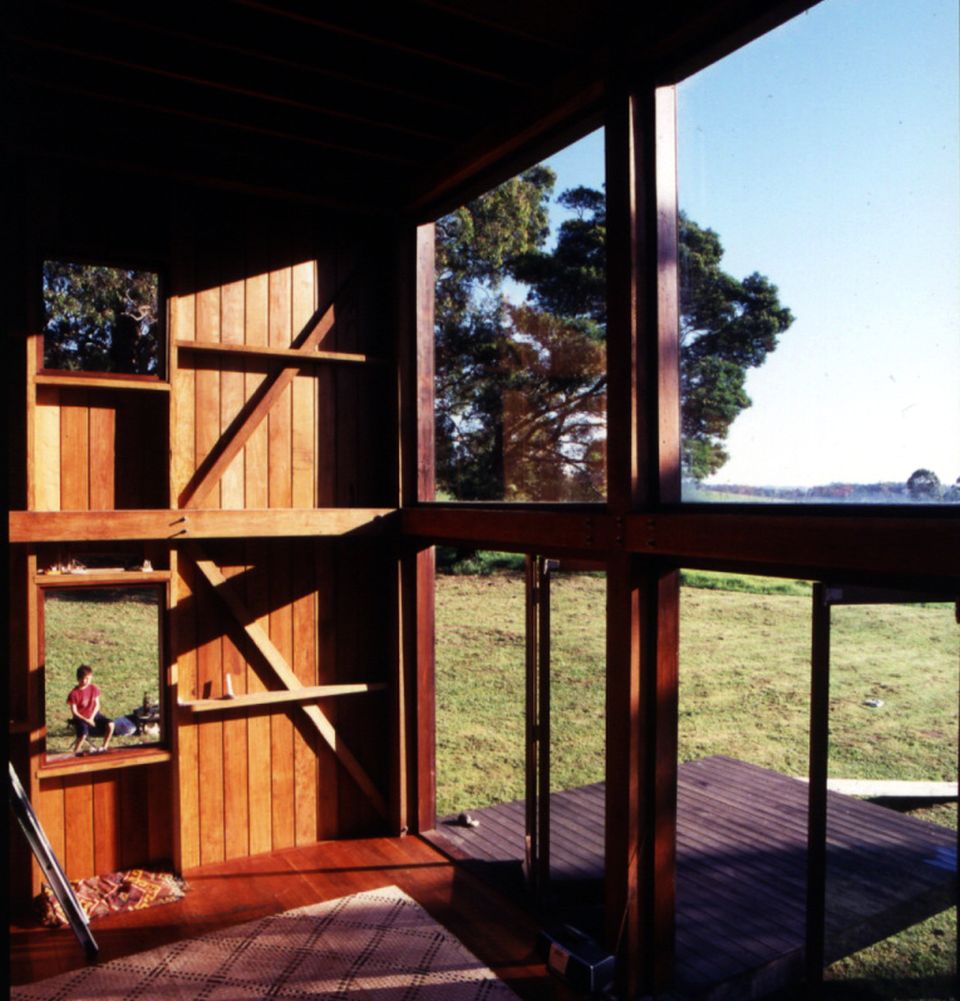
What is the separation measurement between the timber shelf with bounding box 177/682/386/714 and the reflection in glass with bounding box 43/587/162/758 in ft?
1.00

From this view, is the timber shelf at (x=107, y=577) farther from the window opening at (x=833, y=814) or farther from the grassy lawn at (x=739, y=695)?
the window opening at (x=833, y=814)

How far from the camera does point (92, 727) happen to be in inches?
212

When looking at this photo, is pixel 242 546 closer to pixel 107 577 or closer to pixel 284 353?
pixel 107 577

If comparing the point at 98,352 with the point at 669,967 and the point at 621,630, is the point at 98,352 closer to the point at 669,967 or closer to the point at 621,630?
the point at 621,630

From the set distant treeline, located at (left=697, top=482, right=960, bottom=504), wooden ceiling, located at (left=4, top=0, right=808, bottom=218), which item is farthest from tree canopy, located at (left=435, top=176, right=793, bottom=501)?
wooden ceiling, located at (left=4, top=0, right=808, bottom=218)

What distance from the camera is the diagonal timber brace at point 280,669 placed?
5547 millimetres

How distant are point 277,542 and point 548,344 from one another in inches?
111

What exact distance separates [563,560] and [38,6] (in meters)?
3.73

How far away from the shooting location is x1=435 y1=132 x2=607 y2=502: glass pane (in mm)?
5484

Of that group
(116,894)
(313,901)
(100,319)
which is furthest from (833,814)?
(100,319)

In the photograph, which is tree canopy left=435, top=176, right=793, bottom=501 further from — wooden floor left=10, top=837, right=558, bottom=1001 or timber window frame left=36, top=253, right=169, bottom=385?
timber window frame left=36, top=253, right=169, bottom=385

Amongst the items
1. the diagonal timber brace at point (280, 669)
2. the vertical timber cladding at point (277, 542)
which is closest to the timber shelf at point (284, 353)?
the vertical timber cladding at point (277, 542)

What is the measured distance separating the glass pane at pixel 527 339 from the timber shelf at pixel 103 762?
3.05 metres

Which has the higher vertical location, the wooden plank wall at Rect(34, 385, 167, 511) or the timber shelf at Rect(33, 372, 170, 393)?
the timber shelf at Rect(33, 372, 170, 393)
